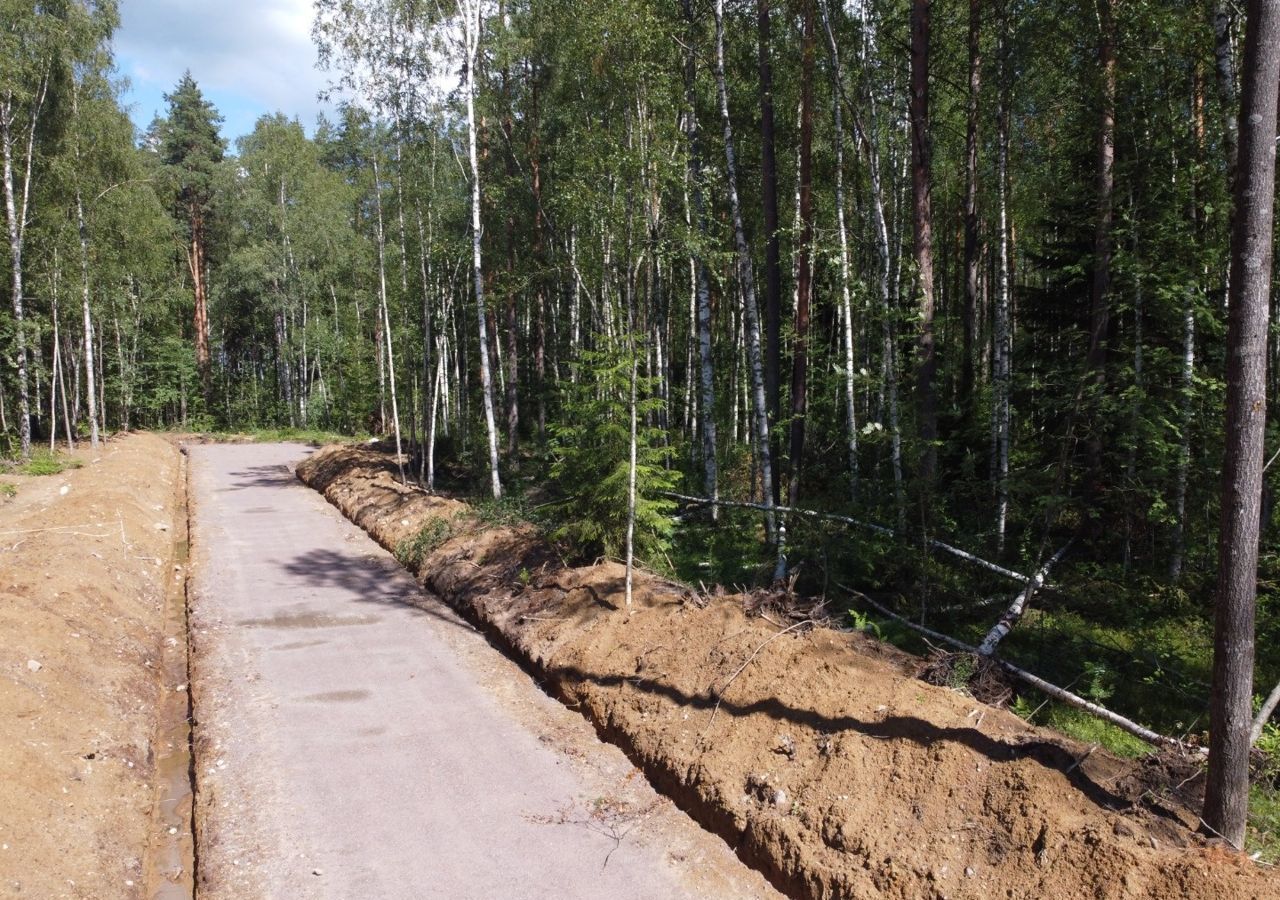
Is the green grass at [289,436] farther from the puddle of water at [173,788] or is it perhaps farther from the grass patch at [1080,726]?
the grass patch at [1080,726]

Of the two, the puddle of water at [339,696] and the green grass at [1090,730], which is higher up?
the green grass at [1090,730]

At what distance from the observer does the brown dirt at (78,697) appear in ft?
16.2

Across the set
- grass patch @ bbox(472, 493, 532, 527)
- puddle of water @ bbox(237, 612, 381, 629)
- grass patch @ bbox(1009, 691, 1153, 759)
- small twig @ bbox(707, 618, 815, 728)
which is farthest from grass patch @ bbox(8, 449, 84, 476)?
grass patch @ bbox(1009, 691, 1153, 759)

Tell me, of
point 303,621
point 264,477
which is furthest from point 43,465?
point 303,621

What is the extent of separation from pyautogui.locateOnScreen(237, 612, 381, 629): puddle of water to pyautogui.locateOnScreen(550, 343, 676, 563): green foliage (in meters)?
3.05

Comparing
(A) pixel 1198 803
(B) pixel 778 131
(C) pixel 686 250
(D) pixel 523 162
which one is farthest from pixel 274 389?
(A) pixel 1198 803

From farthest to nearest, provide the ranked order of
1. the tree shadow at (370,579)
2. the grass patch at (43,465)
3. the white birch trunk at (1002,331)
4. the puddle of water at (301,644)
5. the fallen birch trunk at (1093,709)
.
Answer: the grass patch at (43,465) < the tree shadow at (370,579) < the white birch trunk at (1002,331) < the puddle of water at (301,644) < the fallen birch trunk at (1093,709)

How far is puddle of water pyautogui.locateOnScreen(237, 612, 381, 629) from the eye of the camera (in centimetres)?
1008

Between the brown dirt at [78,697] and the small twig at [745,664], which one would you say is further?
the small twig at [745,664]

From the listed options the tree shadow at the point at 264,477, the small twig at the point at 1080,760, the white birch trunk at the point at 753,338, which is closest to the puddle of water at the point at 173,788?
the small twig at the point at 1080,760

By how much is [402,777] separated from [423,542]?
743 centimetres

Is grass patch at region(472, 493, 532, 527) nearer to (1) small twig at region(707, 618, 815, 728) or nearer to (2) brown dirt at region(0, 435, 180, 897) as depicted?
(2) brown dirt at region(0, 435, 180, 897)

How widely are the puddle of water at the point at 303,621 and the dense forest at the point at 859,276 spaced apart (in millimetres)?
3195

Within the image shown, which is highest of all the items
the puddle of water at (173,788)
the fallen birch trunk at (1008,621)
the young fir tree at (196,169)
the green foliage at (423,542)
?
the young fir tree at (196,169)
